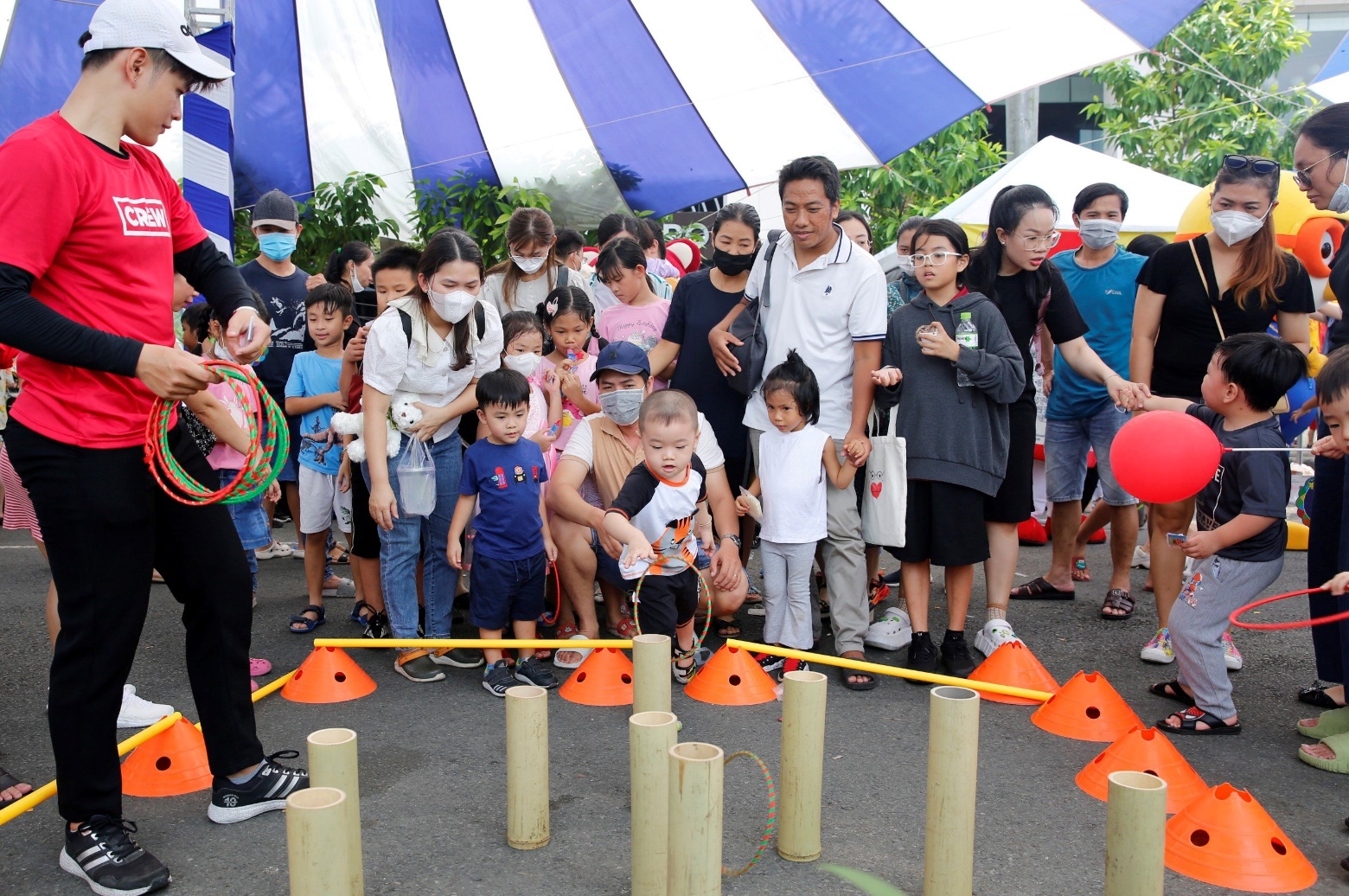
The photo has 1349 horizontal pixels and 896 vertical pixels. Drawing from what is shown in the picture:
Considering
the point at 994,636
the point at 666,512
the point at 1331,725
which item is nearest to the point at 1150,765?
the point at 1331,725

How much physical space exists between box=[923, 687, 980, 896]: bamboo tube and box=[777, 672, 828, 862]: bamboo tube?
351 millimetres

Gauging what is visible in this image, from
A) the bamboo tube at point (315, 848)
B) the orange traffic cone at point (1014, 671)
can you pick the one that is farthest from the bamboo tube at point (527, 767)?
the orange traffic cone at point (1014, 671)

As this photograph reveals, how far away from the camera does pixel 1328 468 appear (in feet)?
12.9

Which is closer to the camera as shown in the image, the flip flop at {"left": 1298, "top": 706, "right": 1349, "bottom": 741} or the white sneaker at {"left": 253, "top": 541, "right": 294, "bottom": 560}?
the flip flop at {"left": 1298, "top": 706, "right": 1349, "bottom": 741}

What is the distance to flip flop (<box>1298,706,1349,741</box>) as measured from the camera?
12.4 ft

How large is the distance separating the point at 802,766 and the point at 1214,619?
190cm

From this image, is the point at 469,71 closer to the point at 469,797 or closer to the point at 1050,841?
the point at 469,797

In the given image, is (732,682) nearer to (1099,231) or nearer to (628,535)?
(628,535)

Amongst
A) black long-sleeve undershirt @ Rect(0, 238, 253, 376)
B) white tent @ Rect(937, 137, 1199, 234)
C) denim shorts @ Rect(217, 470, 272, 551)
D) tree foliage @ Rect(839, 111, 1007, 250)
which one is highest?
tree foliage @ Rect(839, 111, 1007, 250)

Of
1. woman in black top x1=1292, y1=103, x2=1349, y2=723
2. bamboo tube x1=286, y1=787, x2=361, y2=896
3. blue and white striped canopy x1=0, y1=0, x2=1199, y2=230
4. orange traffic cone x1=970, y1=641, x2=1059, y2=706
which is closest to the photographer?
bamboo tube x1=286, y1=787, x2=361, y2=896

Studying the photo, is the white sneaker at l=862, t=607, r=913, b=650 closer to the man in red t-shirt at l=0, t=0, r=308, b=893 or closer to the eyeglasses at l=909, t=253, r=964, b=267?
the eyeglasses at l=909, t=253, r=964, b=267

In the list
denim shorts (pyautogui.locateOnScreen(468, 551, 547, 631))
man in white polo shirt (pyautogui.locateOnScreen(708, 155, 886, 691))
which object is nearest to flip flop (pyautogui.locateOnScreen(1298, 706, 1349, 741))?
man in white polo shirt (pyautogui.locateOnScreen(708, 155, 886, 691))

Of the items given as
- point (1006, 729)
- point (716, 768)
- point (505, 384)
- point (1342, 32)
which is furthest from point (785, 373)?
point (1342, 32)

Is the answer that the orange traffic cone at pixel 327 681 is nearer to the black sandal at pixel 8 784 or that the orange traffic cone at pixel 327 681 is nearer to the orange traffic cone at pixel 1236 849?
the black sandal at pixel 8 784
